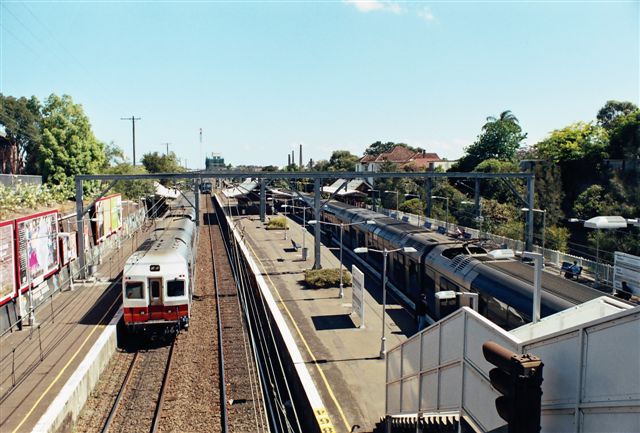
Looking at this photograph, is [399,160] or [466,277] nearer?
[466,277]

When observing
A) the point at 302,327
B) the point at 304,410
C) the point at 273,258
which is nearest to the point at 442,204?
the point at 273,258

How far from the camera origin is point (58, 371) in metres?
15.3

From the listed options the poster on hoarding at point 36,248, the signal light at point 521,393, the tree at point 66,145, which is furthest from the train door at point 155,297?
the tree at point 66,145

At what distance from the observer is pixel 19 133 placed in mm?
58688

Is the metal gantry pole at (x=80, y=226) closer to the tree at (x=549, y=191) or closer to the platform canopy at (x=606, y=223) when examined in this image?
the platform canopy at (x=606, y=223)

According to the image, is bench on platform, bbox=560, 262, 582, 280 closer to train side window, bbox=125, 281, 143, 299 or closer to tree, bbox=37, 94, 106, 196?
train side window, bbox=125, 281, 143, 299

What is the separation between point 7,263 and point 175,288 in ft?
21.0

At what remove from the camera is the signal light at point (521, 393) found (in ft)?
14.3

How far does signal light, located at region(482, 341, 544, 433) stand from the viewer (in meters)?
4.36

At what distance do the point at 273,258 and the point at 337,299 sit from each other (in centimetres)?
1118

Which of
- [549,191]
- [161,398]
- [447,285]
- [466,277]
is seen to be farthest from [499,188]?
[161,398]

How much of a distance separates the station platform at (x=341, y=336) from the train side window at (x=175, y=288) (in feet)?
14.8

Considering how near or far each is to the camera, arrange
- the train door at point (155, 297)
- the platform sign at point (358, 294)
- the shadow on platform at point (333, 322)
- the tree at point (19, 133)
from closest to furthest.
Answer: the train door at point (155, 297)
the platform sign at point (358, 294)
the shadow on platform at point (333, 322)
the tree at point (19, 133)

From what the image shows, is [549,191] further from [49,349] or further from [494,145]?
[49,349]
